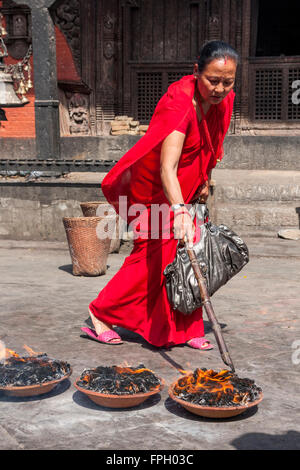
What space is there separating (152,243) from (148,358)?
0.74 metres

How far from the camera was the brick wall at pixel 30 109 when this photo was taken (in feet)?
45.9

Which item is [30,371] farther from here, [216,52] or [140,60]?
[140,60]

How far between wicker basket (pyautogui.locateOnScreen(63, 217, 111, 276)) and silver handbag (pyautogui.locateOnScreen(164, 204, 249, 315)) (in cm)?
250

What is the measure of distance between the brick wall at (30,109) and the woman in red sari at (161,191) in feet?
32.4

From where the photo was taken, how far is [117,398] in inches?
134

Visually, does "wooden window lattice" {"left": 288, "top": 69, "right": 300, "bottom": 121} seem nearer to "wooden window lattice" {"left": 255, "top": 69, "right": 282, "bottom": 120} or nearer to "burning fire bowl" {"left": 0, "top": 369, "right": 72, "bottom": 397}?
"wooden window lattice" {"left": 255, "top": 69, "right": 282, "bottom": 120}

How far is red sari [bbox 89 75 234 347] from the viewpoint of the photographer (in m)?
4.42

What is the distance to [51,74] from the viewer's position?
10562 millimetres

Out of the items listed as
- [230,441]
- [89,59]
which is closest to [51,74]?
[89,59]

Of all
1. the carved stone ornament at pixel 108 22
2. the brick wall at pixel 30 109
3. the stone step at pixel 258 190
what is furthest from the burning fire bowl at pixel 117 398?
the carved stone ornament at pixel 108 22

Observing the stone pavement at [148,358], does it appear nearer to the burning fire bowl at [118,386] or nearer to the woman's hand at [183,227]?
the burning fire bowl at [118,386]

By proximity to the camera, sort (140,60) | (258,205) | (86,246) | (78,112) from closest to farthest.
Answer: (86,246), (258,205), (140,60), (78,112)

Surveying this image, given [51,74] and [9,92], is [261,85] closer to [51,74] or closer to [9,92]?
[51,74]

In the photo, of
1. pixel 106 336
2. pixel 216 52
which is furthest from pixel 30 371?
pixel 216 52
